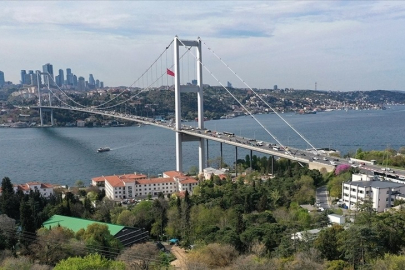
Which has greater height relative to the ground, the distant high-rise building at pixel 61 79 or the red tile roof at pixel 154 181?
the distant high-rise building at pixel 61 79

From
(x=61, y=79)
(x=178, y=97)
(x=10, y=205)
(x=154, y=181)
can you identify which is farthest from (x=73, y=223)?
(x=61, y=79)

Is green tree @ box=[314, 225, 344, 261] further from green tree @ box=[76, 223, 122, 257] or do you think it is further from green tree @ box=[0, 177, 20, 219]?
green tree @ box=[0, 177, 20, 219]

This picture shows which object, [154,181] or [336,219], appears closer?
[336,219]

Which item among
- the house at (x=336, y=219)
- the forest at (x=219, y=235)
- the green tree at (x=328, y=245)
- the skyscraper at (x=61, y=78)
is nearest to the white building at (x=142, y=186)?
the forest at (x=219, y=235)

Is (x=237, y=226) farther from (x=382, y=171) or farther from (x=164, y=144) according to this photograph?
(x=164, y=144)

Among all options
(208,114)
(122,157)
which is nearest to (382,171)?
(122,157)

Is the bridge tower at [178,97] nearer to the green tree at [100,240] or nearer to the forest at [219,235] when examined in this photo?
the forest at [219,235]

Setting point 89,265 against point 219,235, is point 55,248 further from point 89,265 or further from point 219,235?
point 219,235

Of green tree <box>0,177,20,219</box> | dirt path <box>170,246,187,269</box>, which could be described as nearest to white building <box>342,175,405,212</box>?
dirt path <box>170,246,187,269</box>
